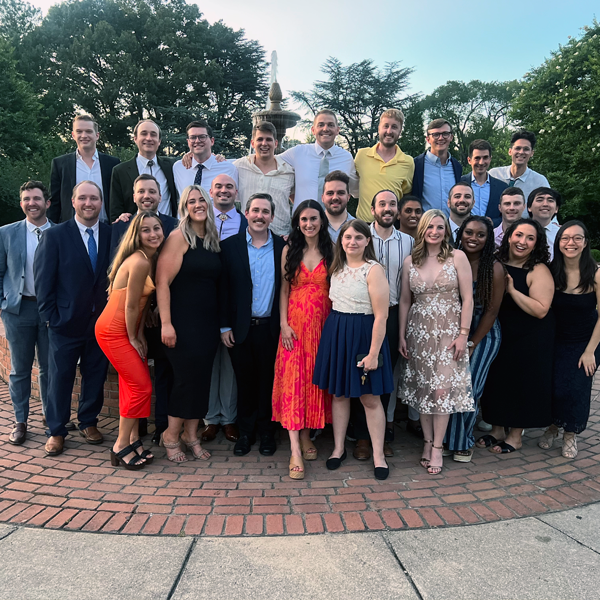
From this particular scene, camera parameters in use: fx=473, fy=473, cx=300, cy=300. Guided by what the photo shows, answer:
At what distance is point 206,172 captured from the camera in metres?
4.88

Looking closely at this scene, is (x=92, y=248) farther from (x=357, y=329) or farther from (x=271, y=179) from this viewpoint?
(x=357, y=329)

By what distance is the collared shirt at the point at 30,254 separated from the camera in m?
4.28

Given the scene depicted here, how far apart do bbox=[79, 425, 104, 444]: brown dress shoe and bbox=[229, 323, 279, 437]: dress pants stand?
50.0 inches

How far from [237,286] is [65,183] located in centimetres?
228

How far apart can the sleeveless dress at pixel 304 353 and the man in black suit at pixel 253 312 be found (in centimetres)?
23

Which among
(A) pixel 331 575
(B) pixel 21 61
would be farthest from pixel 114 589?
(B) pixel 21 61

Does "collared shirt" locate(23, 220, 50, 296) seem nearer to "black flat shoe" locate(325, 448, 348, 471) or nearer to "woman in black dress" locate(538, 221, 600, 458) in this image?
"black flat shoe" locate(325, 448, 348, 471)

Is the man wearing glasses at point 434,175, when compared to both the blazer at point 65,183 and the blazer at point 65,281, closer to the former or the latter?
the blazer at point 65,183

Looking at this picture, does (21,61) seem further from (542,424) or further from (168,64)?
(542,424)

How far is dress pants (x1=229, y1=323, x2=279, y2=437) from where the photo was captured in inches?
159

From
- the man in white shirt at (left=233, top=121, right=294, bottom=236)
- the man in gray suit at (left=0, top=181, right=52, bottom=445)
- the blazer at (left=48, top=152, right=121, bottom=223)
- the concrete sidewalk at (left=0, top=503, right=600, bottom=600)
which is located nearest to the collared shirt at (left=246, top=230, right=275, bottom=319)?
the man in white shirt at (left=233, top=121, right=294, bottom=236)

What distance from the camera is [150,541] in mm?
2809

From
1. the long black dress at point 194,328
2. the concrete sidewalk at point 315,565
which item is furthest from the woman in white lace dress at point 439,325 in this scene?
the long black dress at point 194,328

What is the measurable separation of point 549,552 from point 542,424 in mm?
1549
